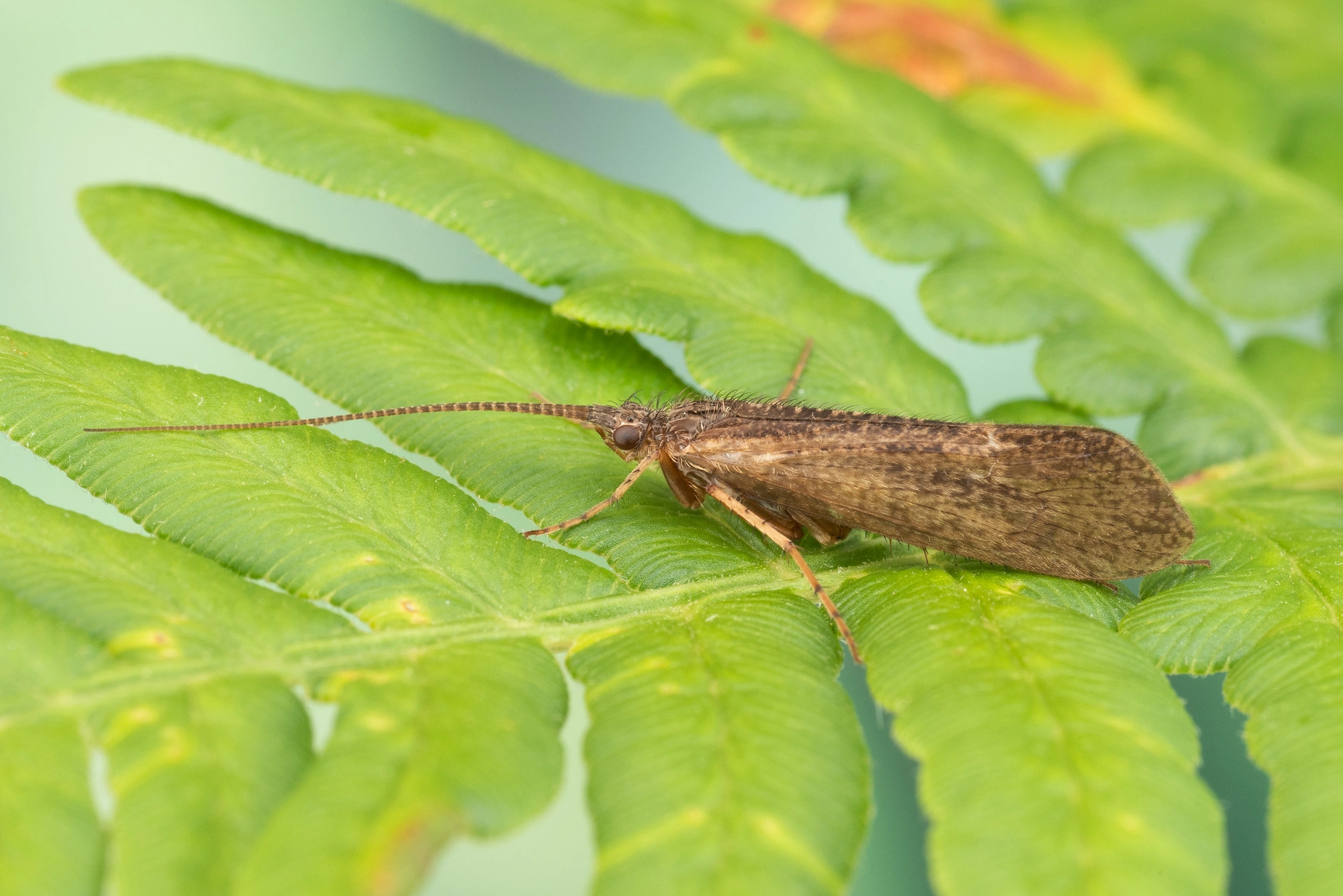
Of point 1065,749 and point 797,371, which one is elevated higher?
point 797,371

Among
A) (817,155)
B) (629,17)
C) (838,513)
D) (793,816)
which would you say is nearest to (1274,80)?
(817,155)

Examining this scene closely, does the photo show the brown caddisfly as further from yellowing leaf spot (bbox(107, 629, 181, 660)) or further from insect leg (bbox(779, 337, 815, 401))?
yellowing leaf spot (bbox(107, 629, 181, 660))

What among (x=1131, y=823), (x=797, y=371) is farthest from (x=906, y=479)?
(x=1131, y=823)

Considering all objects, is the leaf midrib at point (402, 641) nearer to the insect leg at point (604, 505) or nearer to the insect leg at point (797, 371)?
the insect leg at point (604, 505)

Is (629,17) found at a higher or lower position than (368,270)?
higher

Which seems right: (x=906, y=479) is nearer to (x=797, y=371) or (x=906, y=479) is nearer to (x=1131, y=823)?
(x=797, y=371)

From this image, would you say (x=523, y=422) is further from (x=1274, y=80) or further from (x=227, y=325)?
(x=1274, y=80)
